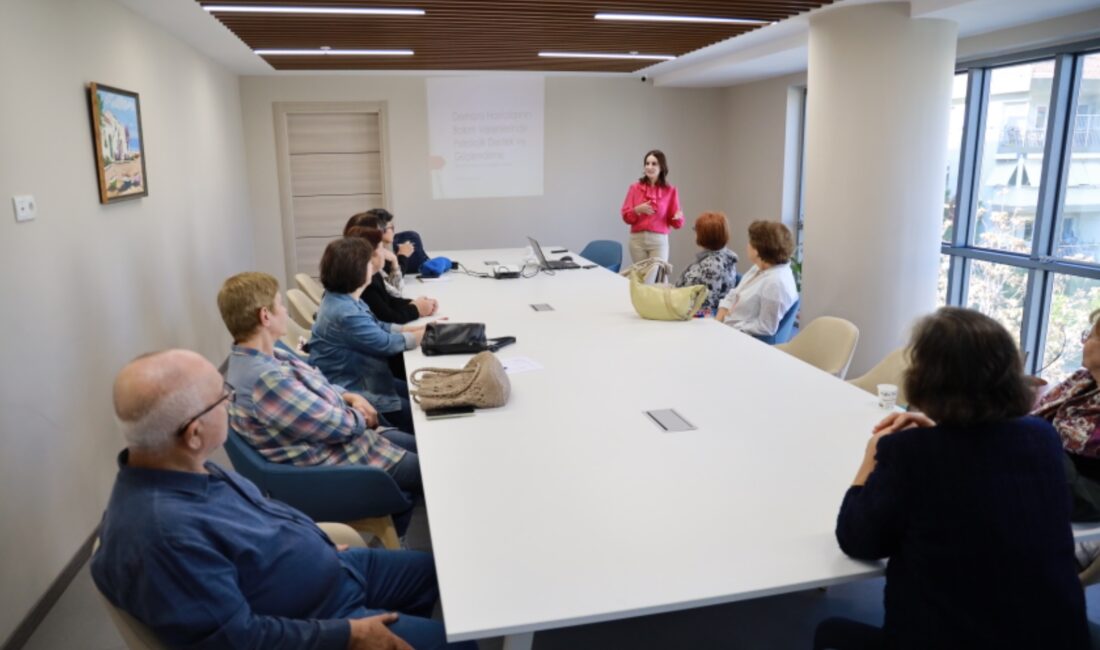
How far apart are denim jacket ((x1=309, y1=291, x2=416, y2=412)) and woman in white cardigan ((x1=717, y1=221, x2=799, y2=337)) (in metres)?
1.76

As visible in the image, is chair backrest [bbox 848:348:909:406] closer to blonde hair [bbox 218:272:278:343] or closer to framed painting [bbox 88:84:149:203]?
blonde hair [bbox 218:272:278:343]

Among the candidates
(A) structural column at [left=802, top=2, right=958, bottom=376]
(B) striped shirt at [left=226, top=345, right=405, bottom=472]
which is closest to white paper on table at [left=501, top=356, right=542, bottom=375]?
(B) striped shirt at [left=226, top=345, right=405, bottom=472]

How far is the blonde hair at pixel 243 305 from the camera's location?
90.7 inches

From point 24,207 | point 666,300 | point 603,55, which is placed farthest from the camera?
point 603,55

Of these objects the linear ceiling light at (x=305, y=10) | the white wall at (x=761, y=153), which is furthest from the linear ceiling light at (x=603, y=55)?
the linear ceiling light at (x=305, y=10)

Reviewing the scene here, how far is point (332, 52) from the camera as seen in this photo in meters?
6.24

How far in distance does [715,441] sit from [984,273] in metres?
4.61

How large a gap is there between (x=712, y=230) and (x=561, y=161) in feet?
14.7

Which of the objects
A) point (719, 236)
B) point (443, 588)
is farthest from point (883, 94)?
point (443, 588)

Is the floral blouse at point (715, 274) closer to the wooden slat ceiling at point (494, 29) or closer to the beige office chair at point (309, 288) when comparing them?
the wooden slat ceiling at point (494, 29)

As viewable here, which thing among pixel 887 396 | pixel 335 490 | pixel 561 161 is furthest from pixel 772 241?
pixel 561 161

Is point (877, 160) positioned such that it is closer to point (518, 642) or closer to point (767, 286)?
point (767, 286)

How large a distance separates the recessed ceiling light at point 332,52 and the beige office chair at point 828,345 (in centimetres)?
405

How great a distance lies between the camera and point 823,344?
11.6 ft
